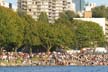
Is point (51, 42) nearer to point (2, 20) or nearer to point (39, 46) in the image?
point (39, 46)

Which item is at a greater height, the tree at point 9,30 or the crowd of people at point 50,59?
the tree at point 9,30

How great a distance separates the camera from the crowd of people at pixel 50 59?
9238 cm

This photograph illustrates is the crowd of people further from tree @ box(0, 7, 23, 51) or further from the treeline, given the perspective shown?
the treeline

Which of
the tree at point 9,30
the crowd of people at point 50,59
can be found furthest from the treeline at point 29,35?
the crowd of people at point 50,59

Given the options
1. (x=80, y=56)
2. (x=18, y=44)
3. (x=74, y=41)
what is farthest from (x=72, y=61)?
(x=74, y=41)

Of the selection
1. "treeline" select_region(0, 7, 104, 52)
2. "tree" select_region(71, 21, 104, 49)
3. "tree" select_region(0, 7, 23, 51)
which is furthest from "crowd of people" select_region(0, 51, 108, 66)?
"tree" select_region(71, 21, 104, 49)

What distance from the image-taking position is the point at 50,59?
96.1 meters

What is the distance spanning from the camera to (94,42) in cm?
13488

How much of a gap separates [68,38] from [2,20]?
1500 centimetres

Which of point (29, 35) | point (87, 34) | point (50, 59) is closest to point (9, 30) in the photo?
point (29, 35)

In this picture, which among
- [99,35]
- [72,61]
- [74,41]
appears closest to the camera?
[72,61]

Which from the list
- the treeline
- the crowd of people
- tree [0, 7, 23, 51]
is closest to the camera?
the crowd of people

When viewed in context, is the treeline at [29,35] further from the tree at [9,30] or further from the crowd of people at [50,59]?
the crowd of people at [50,59]

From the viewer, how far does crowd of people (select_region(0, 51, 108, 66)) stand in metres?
92.4
